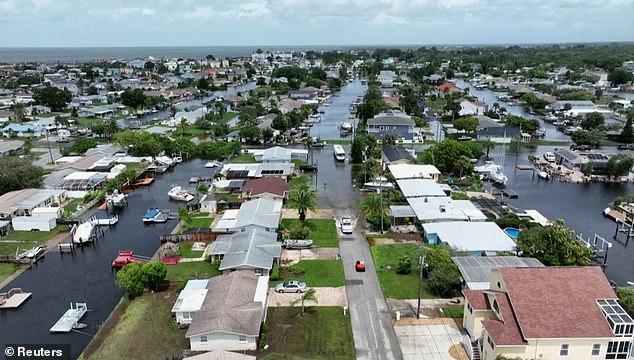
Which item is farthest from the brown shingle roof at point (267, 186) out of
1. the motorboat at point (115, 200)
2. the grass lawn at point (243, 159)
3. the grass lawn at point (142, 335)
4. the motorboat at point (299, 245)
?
the grass lawn at point (142, 335)

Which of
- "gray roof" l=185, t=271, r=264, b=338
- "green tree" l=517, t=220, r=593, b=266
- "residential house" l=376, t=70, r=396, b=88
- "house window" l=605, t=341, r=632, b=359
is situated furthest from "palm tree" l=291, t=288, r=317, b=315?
"residential house" l=376, t=70, r=396, b=88

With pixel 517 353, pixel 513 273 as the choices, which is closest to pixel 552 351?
pixel 517 353

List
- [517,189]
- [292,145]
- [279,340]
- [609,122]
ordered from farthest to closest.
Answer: [609,122]
[292,145]
[517,189]
[279,340]

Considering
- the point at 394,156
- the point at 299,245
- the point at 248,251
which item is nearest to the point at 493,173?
the point at 394,156

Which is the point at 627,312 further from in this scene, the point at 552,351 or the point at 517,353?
the point at 517,353

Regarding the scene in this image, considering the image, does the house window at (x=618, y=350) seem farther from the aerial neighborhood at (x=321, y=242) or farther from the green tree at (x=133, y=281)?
the green tree at (x=133, y=281)

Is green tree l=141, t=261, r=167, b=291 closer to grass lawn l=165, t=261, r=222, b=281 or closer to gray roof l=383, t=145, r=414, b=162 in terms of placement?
grass lawn l=165, t=261, r=222, b=281
